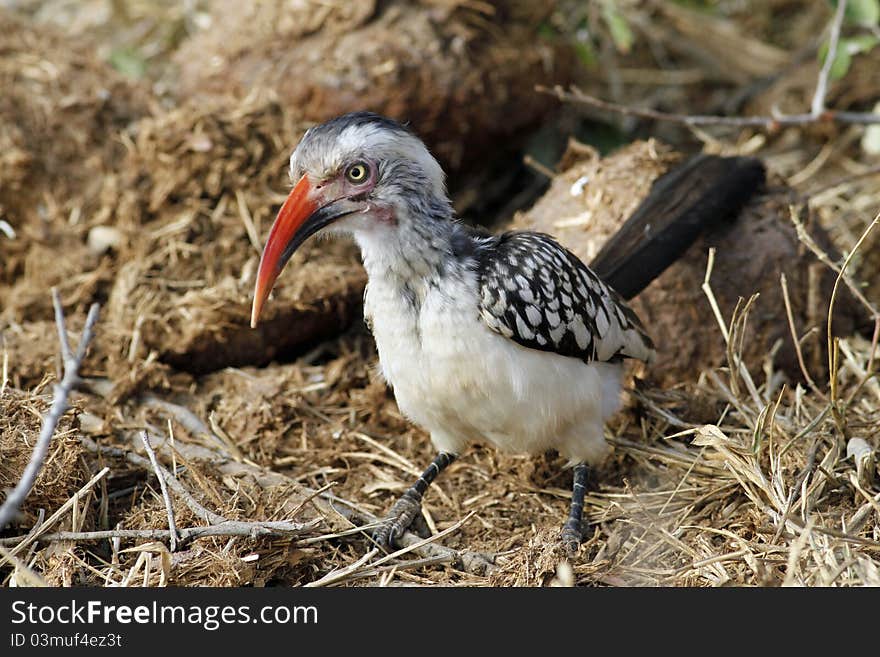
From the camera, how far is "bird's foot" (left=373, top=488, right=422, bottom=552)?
3.24 meters

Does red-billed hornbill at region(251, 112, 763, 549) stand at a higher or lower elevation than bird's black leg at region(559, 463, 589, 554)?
higher

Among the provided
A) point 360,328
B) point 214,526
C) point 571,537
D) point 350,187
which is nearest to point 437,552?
point 571,537

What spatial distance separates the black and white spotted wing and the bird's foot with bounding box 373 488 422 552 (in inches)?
28.7

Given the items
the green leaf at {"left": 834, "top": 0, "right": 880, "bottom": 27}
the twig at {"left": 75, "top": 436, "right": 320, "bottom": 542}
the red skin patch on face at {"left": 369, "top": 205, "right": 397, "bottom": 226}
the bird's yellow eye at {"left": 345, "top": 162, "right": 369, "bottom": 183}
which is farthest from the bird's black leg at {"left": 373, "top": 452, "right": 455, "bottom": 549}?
the green leaf at {"left": 834, "top": 0, "right": 880, "bottom": 27}

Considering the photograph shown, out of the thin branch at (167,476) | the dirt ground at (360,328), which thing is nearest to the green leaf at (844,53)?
the dirt ground at (360,328)

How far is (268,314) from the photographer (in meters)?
4.15

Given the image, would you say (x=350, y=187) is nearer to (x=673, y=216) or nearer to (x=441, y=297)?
(x=441, y=297)

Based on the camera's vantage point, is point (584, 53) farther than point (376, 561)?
Yes

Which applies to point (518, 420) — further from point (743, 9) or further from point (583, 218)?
point (743, 9)

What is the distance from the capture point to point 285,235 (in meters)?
2.99

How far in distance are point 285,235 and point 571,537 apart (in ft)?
4.40

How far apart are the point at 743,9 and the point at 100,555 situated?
5456mm

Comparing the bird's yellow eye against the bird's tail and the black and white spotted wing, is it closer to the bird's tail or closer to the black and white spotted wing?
the black and white spotted wing

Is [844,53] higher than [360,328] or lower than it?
higher
